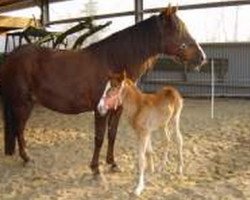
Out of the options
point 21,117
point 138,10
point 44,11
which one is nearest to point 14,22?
point 44,11

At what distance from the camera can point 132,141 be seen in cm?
660

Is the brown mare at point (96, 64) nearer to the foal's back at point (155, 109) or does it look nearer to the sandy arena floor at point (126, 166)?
the sandy arena floor at point (126, 166)

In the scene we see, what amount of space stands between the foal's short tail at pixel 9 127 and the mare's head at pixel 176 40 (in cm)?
185

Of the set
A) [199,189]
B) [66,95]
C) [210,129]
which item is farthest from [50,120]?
[199,189]

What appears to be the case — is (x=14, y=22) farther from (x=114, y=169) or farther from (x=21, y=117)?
(x=114, y=169)

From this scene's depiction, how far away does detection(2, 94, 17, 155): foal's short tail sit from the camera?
568 centimetres

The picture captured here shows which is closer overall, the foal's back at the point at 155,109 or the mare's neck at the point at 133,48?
the foal's back at the point at 155,109

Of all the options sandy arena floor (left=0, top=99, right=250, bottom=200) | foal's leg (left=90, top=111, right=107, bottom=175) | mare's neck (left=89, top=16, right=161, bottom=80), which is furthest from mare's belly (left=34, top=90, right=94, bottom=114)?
sandy arena floor (left=0, top=99, right=250, bottom=200)

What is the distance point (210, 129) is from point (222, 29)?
227 inches

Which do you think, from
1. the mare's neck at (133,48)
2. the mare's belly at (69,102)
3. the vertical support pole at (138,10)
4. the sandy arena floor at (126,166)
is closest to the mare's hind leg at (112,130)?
the sandy arena floor at (126,166)

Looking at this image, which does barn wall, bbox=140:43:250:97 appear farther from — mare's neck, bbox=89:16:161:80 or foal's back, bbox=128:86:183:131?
foal's back, bbox=128:86:183:131

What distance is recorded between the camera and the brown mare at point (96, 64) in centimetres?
512

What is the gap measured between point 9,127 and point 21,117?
1.01ft

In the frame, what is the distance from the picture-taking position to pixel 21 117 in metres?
5.51
